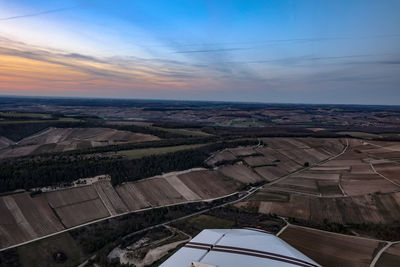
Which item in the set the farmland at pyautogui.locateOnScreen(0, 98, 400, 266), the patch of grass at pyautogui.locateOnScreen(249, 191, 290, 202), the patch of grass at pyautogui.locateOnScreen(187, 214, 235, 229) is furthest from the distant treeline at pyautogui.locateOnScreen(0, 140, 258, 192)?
the patch of grass at pyautogui.locateOnScreen(187, 214, 235, 229)

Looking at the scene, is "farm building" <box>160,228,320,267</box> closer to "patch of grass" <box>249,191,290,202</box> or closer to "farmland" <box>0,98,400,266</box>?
"farmland" <box>0,98,400,266</box>

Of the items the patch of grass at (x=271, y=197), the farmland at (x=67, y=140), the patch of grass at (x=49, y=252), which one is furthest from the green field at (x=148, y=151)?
the patch of grass at (x=49, y=252)

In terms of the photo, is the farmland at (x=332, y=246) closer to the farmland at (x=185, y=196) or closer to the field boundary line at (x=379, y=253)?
the farmland at (x=185, y=196)

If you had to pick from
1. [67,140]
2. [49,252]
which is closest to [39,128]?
[67,140]

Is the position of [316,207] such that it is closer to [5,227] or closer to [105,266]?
[105,266]

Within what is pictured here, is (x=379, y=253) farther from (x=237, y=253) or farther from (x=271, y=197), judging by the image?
(x=271, y=197)
